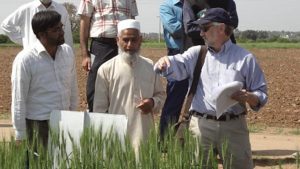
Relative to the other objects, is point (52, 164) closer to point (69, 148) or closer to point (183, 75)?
point (69, 148)

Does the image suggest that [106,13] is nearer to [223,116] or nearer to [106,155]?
[223,116]

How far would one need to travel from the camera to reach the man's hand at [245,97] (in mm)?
3723

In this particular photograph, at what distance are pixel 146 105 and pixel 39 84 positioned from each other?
73 centimetres

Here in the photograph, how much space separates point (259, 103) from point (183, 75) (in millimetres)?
510

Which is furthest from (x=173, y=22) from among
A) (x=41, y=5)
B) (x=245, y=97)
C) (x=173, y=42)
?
(x=245, y=97)

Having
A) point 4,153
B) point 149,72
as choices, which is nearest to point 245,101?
point 149,72

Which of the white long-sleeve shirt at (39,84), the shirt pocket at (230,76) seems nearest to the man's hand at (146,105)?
the white long-sleeve shirt at (39,84)

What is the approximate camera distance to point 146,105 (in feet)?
14.1

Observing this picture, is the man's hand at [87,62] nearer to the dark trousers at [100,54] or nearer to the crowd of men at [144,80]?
the dark trousers at [100,54]

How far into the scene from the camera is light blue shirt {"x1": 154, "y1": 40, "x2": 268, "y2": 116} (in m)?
3.88

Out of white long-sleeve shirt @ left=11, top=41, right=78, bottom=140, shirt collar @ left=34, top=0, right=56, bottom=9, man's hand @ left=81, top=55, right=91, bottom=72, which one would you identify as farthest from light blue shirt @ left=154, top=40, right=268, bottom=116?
shirt collar @ left=34, top=0, right=56, bottom=9

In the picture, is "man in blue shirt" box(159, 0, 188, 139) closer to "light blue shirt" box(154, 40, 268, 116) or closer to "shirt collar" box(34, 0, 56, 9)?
"shirt collar" box(34, 0, 56, 9)

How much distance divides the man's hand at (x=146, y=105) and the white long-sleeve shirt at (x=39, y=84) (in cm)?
51

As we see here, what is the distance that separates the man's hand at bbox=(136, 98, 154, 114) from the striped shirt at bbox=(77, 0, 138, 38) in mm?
1175
